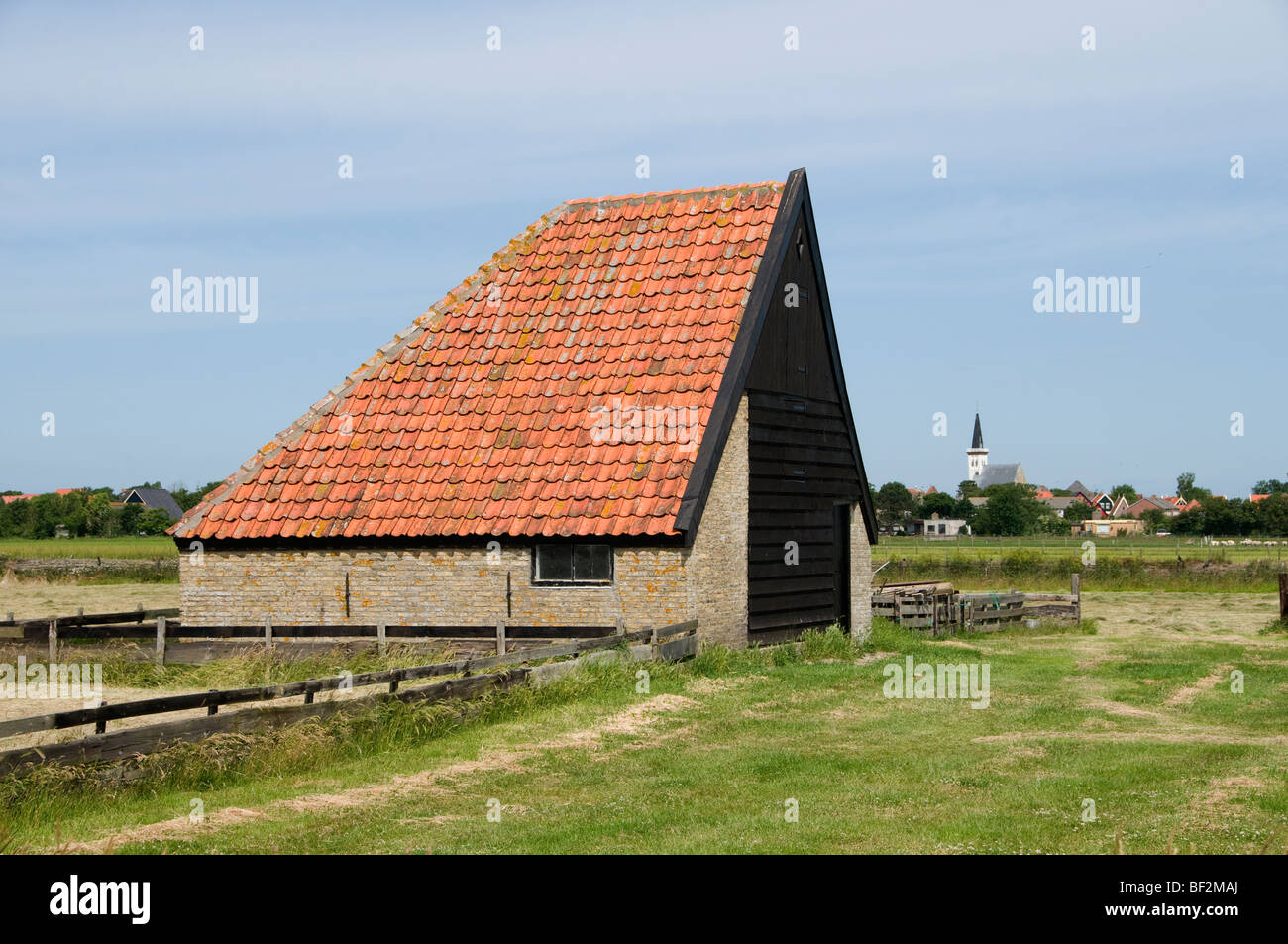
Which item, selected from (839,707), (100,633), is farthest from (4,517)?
(839,707)

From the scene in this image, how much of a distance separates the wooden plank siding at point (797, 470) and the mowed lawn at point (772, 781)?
344 cm

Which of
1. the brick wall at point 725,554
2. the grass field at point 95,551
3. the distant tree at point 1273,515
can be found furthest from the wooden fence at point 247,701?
the distant tree at point 1273,515

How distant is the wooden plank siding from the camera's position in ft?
71.4

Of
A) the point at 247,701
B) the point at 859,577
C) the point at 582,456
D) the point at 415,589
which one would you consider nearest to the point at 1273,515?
the point at 859,577

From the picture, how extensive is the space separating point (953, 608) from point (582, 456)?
44.6 ft

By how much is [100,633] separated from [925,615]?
17841mm

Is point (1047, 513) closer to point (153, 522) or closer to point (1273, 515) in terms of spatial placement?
point (1273, 515)

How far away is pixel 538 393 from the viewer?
863 inches

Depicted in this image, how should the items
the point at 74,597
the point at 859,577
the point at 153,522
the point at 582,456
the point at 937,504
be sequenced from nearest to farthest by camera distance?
the point at 582,456, the point at 859,577, the point at 74,597, the point at 153,522, the point at 937,504

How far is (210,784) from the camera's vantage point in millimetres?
10562

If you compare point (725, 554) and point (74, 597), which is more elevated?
point (725, 554)

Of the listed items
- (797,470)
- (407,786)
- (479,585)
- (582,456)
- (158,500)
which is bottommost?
(407,786)

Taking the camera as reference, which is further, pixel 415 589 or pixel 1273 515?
pixel 1273 515

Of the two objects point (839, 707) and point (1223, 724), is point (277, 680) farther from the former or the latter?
point (1223, 724)
